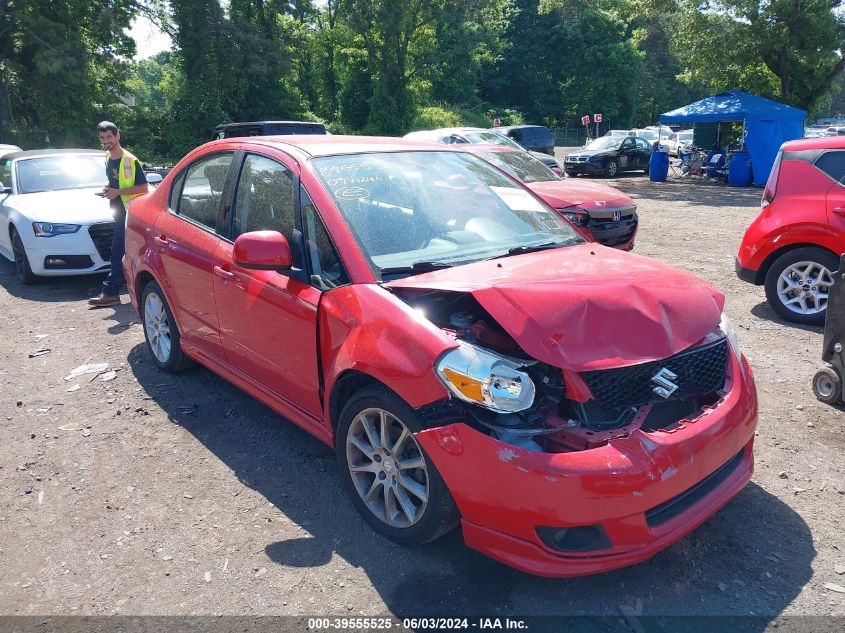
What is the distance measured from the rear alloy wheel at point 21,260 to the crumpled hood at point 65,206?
14.4 inches

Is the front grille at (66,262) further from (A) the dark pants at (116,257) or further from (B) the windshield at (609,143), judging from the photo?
(B) the windshield at (609,143)

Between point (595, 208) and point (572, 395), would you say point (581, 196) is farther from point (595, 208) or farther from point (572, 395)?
point (572, 395)

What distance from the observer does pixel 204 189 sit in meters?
4.60

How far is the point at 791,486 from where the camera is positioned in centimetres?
359

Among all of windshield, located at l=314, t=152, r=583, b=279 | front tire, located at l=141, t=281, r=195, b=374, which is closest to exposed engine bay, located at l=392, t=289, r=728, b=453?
windshield, located at l=314, t=152, r=583, b=279

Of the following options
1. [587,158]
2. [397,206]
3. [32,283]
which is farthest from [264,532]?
[587,158]

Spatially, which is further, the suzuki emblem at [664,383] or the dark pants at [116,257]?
the dark pants at [116,257]

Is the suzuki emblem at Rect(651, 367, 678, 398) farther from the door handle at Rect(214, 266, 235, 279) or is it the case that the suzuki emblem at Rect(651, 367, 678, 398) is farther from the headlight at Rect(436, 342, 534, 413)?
the door handle at Rect(214, 266, 235, 279)

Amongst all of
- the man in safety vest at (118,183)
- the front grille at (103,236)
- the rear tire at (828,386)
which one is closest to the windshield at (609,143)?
the front grille at (103,236)

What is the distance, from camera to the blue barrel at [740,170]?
20578 mm

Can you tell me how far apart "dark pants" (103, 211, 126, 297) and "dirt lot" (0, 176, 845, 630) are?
2.09m

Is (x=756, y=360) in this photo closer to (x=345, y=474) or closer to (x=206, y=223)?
(x=345, y=474)

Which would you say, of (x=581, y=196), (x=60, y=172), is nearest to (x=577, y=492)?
(x=581, y=196)

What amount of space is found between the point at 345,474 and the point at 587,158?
23.7m
